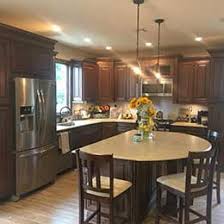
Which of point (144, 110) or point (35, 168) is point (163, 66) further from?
point (35, 168)

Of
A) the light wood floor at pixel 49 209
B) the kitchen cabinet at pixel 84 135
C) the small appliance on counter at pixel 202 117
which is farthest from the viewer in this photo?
the small appliance on counter at pixel 202 117

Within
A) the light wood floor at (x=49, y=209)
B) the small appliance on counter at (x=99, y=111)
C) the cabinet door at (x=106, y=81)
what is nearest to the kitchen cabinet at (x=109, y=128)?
the small appliance on counter at (x=99, y=111)

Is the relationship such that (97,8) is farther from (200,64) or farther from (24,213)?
(200,64)

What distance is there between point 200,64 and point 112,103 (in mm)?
2548

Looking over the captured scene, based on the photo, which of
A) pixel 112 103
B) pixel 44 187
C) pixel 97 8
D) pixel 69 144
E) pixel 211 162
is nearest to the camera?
pixel 211 162

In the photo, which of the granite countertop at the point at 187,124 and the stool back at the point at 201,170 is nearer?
the stool back at the point at 201,170

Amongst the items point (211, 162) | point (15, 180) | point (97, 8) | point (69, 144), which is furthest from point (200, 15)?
point (15, 180)

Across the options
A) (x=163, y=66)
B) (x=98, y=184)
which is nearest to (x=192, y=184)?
(x=98, y=184)

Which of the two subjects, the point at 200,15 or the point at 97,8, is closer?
the point at 97,8

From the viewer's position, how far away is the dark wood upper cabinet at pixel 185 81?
239 inches

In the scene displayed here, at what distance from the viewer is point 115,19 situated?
409 centimetres

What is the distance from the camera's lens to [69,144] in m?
5.18

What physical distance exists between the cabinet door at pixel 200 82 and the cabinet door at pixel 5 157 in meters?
4.11

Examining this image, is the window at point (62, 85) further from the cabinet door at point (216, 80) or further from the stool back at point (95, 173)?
the stool back at point (95, 173)
